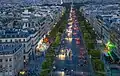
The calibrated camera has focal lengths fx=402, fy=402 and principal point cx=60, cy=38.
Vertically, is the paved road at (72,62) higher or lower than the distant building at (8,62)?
lower

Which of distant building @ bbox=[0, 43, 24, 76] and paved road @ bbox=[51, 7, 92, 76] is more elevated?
distant building @ bbox=[0, 43, 24, 76]

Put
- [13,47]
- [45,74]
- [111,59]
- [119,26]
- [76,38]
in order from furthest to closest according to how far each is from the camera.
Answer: [76,38]
[119,26]
[111,59]
[13,47]
[45,74]

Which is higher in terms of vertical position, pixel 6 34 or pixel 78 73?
pixel 6 34

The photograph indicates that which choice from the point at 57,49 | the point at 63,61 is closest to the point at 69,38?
the point at 57,49

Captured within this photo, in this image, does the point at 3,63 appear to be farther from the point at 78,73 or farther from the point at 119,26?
the point at 119,26

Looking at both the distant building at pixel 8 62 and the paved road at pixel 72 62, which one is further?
the paved road at pixel 72 62

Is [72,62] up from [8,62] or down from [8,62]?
down

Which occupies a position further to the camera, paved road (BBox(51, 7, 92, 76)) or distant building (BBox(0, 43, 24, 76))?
paved road (BBox(51, 7, 92, 76))

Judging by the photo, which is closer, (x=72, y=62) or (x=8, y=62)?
(x=8, y=62)
